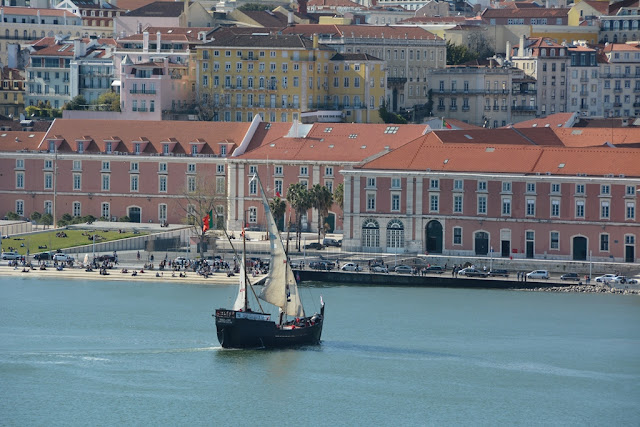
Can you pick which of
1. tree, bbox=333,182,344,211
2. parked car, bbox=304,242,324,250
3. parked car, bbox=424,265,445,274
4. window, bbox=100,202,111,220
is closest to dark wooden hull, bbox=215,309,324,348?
parked car, bbox=424,265,445,274

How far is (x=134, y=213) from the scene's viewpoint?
107 m

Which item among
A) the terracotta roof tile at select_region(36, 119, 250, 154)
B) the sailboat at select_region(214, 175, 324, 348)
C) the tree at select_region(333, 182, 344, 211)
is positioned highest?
the terracotta roof tile at select_region(36, 119, 250, 154)

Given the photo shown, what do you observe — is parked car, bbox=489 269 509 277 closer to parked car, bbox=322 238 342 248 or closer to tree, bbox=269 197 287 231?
parked car, bbox=322 238 342 248

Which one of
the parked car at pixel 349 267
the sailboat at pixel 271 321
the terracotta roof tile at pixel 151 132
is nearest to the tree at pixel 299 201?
the parked car at pixel 349 267

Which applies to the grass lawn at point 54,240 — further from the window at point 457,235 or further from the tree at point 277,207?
the window at point 457,235

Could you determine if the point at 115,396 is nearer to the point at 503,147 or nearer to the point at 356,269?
the point at 356,269

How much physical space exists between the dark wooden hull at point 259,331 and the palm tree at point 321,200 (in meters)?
23.2

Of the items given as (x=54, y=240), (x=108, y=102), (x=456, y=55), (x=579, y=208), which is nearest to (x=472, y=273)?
(x=579, y=208)

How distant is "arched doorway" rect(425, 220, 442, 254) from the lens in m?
96.8

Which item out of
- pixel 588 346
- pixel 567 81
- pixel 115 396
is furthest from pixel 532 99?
pixel 115 396

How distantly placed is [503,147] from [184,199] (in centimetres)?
1629

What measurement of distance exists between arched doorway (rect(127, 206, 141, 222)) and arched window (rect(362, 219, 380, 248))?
14072 millimetres

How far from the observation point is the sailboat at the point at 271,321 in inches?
2990

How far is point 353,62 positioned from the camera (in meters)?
121
